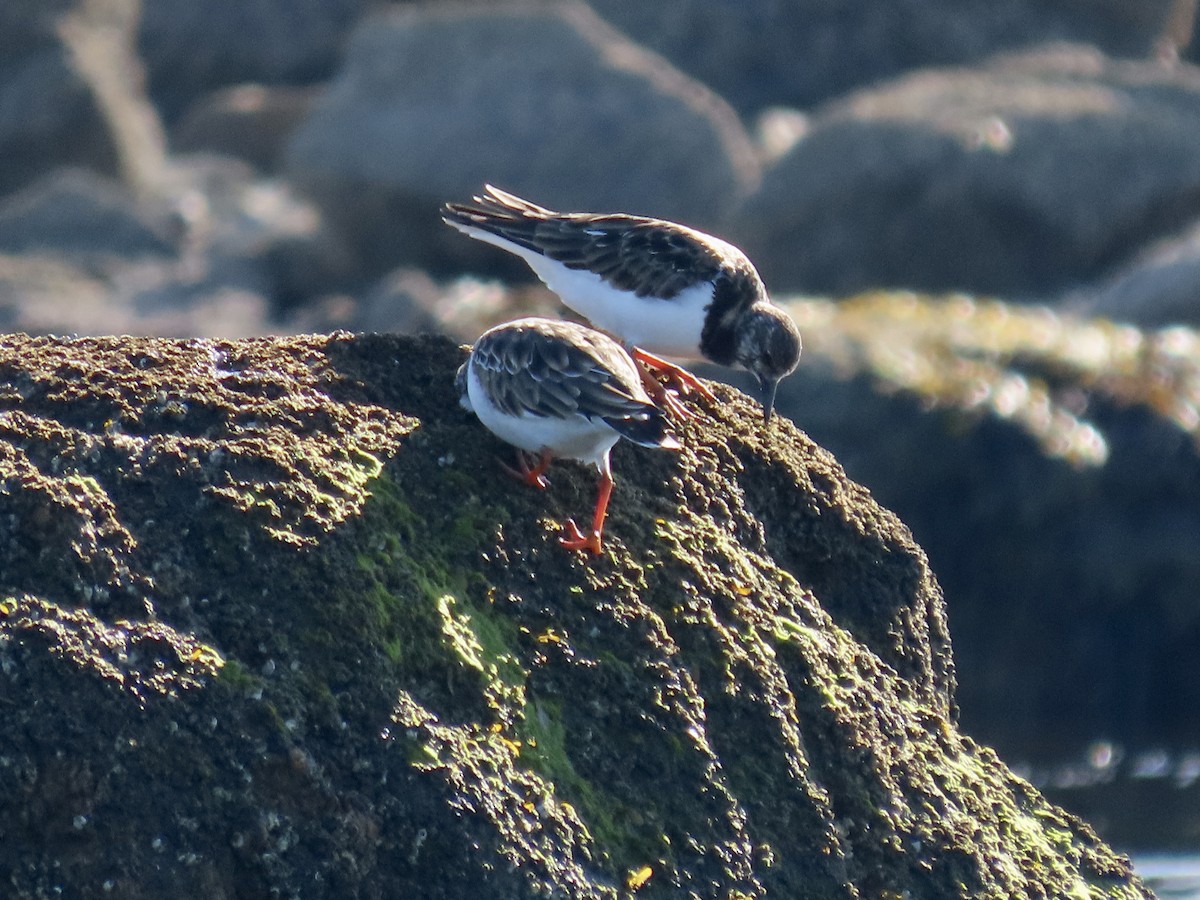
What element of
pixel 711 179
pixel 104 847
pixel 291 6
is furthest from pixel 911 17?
pixel 104 847

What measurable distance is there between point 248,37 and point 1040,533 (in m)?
18.9

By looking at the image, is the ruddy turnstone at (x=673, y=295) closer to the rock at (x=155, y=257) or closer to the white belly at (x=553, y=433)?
the white belly at (x=553, y=433)

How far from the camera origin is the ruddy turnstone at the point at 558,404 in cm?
494

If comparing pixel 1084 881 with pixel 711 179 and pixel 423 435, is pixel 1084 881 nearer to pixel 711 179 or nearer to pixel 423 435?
pixel 423 435

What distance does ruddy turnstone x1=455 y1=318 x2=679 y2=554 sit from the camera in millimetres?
4938

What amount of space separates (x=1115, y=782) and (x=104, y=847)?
332 inches

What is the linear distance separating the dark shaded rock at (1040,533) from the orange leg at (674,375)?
4.83m

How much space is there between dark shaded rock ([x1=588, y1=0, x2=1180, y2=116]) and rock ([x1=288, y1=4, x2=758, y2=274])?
345cm

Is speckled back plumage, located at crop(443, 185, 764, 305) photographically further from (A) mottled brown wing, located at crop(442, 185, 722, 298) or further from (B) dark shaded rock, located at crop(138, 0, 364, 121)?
(B) dark shaded rock, located at crop(138, 0, 364, 121)

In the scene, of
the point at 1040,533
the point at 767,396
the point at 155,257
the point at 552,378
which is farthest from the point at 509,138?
the point at 552,378

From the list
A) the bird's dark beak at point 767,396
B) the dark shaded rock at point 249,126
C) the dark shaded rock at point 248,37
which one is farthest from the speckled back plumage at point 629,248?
the dark shaded rock at point 248,37

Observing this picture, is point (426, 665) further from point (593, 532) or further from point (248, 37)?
point (248, 37)

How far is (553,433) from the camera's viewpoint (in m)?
5.04

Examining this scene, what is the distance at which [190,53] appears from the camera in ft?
90.5
